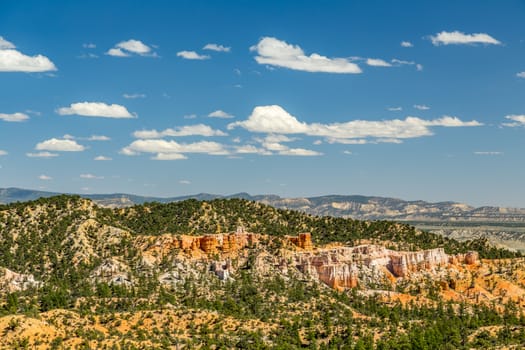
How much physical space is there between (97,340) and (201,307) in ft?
120

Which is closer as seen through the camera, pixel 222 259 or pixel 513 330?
pixel 513 330

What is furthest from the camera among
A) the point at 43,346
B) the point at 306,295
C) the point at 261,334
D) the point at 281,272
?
the point at 281,272

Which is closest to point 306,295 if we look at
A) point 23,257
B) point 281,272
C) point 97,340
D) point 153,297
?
point 281,272

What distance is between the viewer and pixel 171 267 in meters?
188

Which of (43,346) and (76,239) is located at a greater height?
(76,239)

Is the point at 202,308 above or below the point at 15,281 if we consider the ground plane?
below

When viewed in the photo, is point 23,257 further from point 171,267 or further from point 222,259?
point 222,259

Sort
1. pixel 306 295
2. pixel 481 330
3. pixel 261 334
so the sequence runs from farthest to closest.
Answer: pixel 306 295 → pixel 481 330 → pixel 261 334

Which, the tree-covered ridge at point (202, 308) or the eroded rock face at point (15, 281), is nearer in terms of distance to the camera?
the tree-covered ridge at point (202, 308)

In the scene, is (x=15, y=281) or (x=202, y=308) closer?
(x=202, y=308)

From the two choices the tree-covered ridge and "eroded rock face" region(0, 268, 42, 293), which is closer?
the tree-covered ridge

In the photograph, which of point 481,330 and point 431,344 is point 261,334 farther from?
point 481,330

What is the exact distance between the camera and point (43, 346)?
12862 centimetres

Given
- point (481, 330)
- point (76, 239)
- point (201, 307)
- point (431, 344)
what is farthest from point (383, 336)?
point (76, 239)
